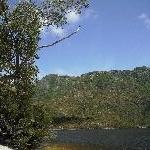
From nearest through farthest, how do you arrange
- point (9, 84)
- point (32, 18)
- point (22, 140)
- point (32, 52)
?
point (22, 140) < point (9, 84) < point (32, 52) < point (32, 18)

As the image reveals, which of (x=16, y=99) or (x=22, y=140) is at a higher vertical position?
(x=16, y=99)

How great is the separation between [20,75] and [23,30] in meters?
5.40

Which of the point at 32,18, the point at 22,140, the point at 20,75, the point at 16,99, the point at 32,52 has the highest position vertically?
the point at 32,18

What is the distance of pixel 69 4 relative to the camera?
1874 inches

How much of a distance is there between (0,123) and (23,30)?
11.4 metres

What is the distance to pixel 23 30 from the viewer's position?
4388 cm

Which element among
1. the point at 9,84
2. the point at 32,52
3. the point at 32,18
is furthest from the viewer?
the point at 32,18

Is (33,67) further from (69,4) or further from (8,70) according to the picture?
(69,4)

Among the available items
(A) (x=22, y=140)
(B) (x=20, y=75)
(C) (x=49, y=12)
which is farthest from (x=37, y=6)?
(A) (x=22, y=140)

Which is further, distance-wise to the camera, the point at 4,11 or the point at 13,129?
the point at 4,11

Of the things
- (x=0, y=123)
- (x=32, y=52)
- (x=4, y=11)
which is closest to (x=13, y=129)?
(x=0, y=123)

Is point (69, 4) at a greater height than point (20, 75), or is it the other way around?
point (69, 4)

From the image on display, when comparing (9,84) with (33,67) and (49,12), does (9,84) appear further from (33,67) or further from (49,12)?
(49,12)

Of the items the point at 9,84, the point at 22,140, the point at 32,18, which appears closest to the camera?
the point at 22,140
